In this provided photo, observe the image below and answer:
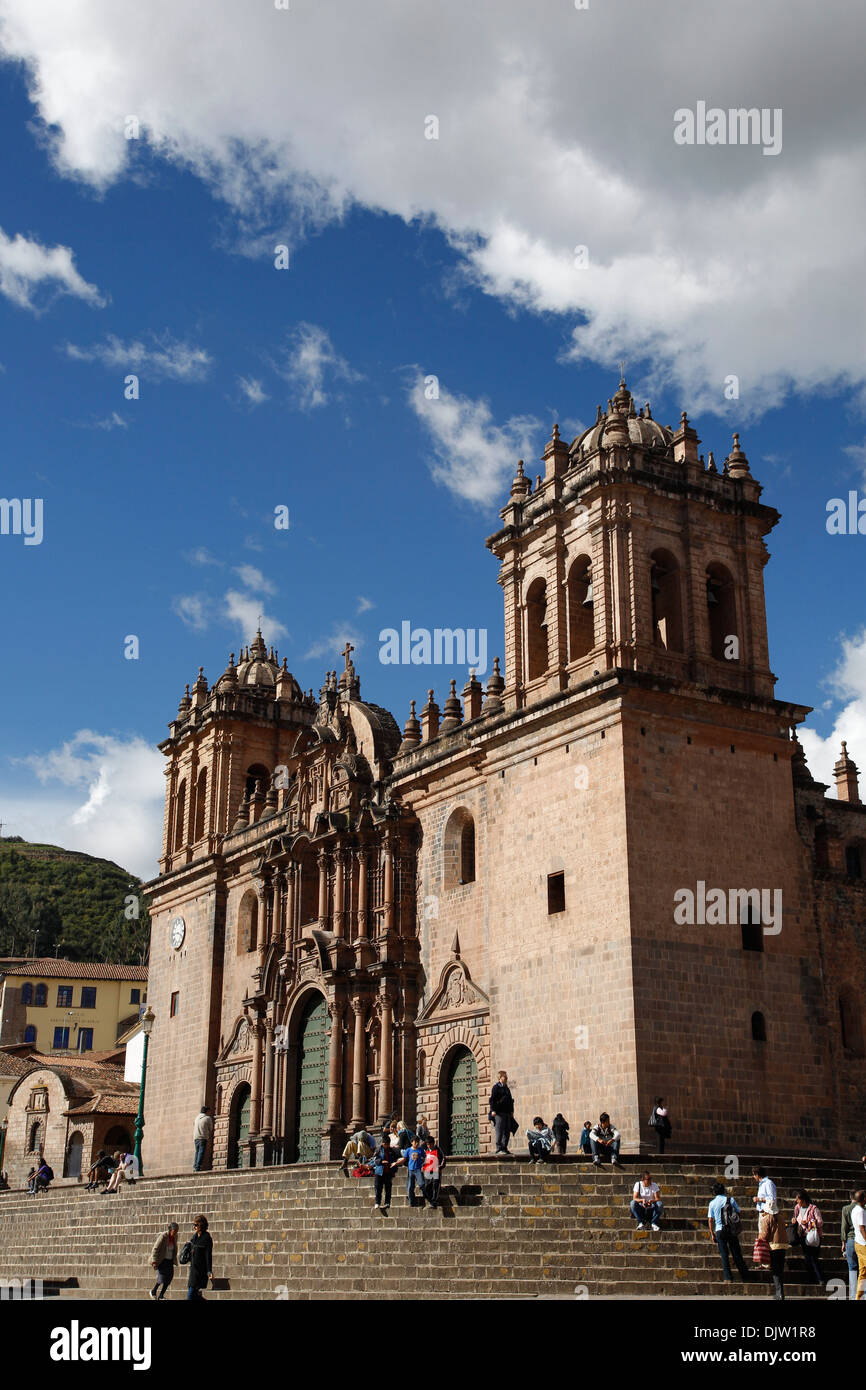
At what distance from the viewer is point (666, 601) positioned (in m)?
26.9

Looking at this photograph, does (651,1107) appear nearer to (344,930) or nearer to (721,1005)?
(721,1005)

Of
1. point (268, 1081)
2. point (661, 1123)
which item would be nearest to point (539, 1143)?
point (661, 1123)

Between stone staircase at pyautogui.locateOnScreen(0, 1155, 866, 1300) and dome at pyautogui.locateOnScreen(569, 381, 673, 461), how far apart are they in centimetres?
1376

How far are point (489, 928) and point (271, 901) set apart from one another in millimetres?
9338

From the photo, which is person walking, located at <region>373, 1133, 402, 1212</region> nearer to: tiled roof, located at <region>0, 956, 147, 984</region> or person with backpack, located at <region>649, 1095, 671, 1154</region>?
person with backpack, located at <region>649, 1095, 671, 1154</region>

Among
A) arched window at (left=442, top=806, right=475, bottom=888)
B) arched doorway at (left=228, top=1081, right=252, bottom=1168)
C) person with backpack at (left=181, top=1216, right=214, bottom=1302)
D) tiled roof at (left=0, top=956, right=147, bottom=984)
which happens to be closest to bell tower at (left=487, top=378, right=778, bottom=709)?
arched window at (left=442, top=806, right=475, bottom=888)

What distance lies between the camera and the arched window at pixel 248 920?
1427 inches

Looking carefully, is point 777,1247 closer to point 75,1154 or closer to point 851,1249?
point 851,1249

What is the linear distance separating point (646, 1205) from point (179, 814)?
1045 inches

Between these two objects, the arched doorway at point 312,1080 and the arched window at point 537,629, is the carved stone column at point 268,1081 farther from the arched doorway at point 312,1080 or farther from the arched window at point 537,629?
the arched window at point 537,629

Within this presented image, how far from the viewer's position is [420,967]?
2927 cm

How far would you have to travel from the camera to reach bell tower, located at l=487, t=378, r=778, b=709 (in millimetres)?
25391

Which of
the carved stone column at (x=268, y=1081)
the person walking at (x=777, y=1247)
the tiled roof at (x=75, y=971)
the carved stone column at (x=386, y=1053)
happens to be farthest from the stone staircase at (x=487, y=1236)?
the tiled roof at (x=75, y=971)

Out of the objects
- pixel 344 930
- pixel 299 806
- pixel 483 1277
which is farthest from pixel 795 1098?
pixel 299 806
